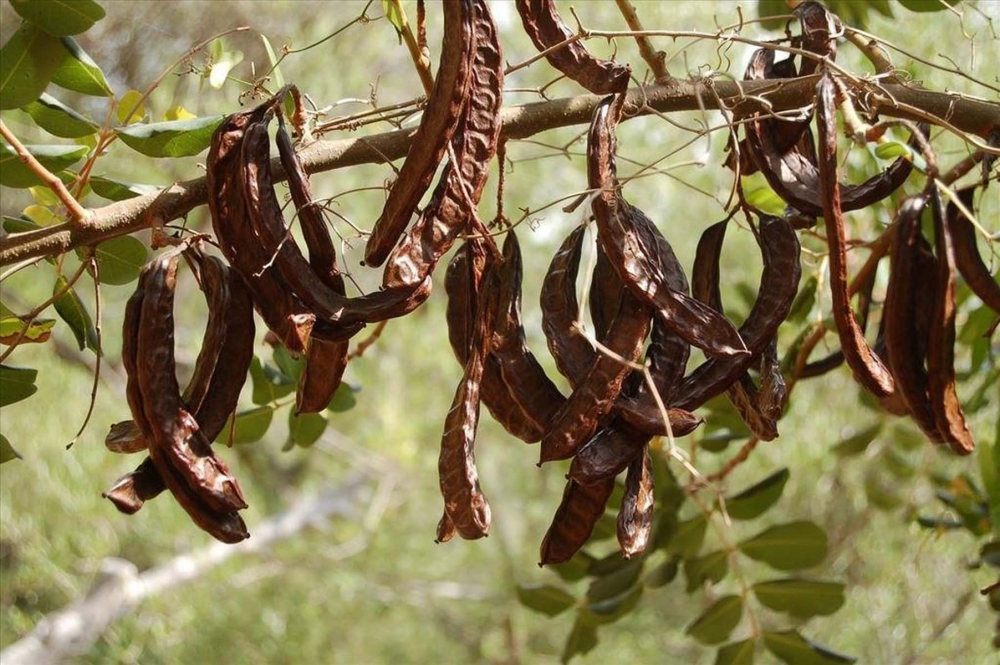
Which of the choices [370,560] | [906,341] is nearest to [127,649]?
[370,560]

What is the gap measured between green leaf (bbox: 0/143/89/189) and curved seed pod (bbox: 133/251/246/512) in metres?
0.19

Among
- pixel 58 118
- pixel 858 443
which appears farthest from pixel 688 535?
pixel 58 118

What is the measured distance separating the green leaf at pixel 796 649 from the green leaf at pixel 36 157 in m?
0.82

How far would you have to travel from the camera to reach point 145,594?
3.40 metres

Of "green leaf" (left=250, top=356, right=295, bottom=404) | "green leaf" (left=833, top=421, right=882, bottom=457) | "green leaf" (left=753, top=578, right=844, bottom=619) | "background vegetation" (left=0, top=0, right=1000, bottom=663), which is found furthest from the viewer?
"background vegetation" (left=0, top=0, right=1000, bottom=663)

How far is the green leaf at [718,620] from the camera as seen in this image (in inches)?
50.0

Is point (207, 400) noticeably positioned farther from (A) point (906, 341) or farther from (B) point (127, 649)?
(B) point (127, 649)

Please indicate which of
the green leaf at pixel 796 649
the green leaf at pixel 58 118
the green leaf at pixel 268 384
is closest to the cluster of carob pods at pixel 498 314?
the green leaf at pixel 58 118

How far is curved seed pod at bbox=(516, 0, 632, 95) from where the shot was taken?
0.80m

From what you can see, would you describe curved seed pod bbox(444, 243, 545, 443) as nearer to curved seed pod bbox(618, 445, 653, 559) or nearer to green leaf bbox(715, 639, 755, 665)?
curved seed pod bbox(618, 445, 653, 559)

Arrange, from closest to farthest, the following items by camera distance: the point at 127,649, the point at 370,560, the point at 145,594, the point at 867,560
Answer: the point at 127,649 → the point at 867,560 → the point at 145,594 → the point at 370,560

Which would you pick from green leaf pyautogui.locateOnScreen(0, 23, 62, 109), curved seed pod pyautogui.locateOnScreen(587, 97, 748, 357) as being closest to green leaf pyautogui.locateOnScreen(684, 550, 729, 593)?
curved seed pod pyautogui.locateOnScreen(587, 97, 748, 357)

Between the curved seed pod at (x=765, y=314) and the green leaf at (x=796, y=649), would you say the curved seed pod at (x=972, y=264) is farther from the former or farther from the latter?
the green leaf at (x=796, y=649)

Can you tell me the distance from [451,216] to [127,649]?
2402mm
